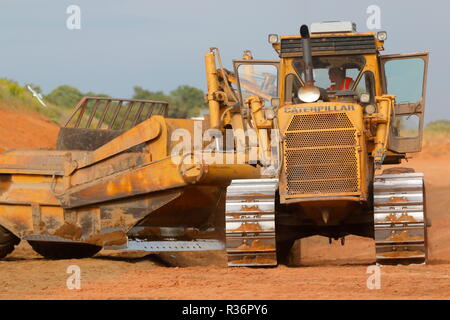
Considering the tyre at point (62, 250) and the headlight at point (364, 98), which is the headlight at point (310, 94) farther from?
the tyre at point (62, 250)

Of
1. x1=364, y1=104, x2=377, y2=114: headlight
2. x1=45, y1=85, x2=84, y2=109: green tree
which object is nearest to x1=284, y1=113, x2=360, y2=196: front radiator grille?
x1=364, y1=104, x2=377, y2=114: headlight

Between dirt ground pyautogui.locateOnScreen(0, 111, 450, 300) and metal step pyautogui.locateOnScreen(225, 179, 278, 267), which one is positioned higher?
metal step pyautogui.locateOnScreen(225, 179, 278, 267)

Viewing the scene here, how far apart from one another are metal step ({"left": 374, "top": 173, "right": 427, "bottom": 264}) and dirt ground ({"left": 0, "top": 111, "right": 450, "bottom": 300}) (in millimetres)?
187

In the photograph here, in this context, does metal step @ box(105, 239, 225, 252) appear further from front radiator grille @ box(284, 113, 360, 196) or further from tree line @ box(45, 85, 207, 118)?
tree line @ box(45, 85, 207, 118)

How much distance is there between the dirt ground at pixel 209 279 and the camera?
8906mm

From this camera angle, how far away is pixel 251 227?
452 inches

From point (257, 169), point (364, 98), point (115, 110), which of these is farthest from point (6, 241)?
point (364, 98)

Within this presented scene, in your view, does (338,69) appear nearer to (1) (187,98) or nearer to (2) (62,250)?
(2) (62,250)

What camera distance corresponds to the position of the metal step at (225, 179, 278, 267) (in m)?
11.5

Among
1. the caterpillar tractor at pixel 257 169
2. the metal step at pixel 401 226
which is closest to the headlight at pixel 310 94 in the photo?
the caterpillar tractor at pixel 257 169

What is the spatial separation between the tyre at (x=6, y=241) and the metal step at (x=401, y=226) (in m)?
5.68

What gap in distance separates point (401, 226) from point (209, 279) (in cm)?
225

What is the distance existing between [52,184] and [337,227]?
4062mm

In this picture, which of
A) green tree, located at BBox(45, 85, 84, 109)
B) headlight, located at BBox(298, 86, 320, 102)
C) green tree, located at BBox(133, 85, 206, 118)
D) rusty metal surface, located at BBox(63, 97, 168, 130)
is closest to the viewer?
headlight, located at BBox(298, 86, 320, 102)
